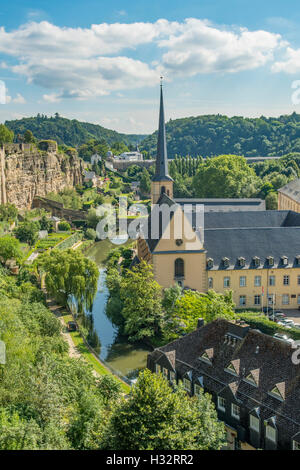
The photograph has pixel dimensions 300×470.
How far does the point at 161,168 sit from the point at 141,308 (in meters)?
26.5

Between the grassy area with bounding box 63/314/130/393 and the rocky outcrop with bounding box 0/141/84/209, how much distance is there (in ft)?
166

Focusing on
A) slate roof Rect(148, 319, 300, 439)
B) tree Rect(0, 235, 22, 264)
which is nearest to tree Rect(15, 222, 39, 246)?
tree Rect(0, 235, 22, 264)

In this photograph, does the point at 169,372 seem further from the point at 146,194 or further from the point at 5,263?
the point at 146,194

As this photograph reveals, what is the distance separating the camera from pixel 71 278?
131 ft

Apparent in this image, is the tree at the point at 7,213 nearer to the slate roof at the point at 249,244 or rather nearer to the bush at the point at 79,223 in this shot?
the bush at the point at 79,223

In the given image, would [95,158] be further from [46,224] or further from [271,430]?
[271,430]

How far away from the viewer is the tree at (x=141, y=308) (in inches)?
1388

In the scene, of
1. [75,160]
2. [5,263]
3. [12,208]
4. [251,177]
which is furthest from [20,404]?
[75,160]

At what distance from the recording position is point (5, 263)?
50.4 meters

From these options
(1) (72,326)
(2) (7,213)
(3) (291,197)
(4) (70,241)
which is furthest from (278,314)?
(2) (7,213)

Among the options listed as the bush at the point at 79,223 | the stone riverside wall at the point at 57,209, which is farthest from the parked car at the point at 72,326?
the stone riverside wall at the point at 57,209

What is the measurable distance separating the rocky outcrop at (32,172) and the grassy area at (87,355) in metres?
50.6

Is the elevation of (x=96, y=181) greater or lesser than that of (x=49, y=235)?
greater
